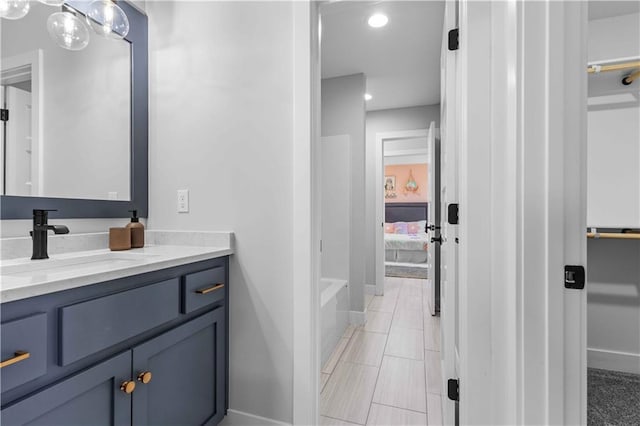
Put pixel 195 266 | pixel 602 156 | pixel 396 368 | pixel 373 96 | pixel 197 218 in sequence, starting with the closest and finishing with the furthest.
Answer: pixel 195 266 < pixel 197 218 < pixel 602 156 < pixel 396 368 < pixel 373 96

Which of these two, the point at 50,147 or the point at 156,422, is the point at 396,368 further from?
the point at 50,147

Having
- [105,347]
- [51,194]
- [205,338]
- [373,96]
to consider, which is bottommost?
→ [205,338]

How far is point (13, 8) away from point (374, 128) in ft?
12.3

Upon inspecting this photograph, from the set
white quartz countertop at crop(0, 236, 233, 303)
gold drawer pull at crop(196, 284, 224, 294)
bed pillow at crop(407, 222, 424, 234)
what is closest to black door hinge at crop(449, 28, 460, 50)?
white quartz countertop at crop(0, 236, 233, 303)

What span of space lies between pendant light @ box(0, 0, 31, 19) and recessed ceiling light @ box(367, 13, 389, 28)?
1992 mm

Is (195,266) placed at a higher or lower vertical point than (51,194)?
lower

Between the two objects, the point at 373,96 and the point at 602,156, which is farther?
the point at 373,96

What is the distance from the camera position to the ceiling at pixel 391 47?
7.24 ft

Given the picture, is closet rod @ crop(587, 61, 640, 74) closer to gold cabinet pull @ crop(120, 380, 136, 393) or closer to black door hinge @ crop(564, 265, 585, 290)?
black door hinge @ crop(564, 265, 585, 290)

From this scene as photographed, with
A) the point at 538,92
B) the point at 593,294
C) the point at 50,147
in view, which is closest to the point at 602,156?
the point at 593,294

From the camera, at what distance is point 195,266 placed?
1266mm

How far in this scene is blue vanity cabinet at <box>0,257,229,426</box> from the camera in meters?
0.73

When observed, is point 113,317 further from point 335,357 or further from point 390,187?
point 390,187

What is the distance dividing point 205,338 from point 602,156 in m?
2.56
